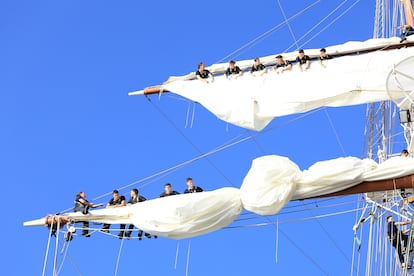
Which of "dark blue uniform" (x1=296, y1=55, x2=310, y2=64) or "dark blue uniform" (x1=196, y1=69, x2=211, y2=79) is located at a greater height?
"dark blue uniform" (x1=296, y1=55, x2=310, y2=64)

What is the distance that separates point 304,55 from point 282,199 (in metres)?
8.11

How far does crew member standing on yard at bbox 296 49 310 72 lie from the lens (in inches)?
1335

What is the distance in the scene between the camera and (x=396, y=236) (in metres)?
32.9

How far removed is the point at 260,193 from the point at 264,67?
323 inches

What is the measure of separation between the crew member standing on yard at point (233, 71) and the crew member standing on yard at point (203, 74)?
0.48 meters

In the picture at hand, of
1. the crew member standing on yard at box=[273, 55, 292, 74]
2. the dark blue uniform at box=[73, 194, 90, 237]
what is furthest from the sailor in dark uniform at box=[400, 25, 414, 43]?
the dark blue uniform at box=[73, 194, 90, 237]

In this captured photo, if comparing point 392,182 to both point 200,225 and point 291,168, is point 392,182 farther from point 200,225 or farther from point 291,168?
point 200,225

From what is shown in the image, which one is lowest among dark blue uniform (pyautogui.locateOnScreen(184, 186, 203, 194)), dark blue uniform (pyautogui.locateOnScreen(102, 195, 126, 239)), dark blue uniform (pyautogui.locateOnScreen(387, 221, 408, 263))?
dark blue uniform (pyautogui.locateOnScreen(102, 195, 126, 239))

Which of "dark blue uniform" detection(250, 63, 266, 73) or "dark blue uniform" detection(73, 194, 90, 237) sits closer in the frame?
"dark blue uniform" detection(73, 194, 90, 237)

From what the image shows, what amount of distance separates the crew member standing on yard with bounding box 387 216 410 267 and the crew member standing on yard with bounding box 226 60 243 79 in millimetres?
5670

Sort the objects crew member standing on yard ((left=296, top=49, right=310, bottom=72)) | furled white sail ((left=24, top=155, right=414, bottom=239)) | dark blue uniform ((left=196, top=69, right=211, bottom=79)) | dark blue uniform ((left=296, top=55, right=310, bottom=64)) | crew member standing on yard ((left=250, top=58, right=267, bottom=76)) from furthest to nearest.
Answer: dark blue uniform ((left=196, top=69, right=211, bottom=79)), crew member standing on yard ((left=250, top=58, right=267, bottom=76)), dark blue uniform ((left=296, top=55, right=310, bottom=64)), crew member standing on yard ((left=296, top=49, right=310, bottom=72)), furled white sail ((left=24, top=155, right=414, bottom=239))

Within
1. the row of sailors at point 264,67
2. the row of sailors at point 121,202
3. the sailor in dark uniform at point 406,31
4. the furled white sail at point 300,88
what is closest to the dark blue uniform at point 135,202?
the row of sailors at point 121,202

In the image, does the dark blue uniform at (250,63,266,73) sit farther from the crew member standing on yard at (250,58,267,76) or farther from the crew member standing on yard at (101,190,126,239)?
the crew member standing on yard at (101,190,126,239)

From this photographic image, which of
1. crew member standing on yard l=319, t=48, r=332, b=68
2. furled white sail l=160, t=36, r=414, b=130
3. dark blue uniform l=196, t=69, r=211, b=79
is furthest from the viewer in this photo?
dark blue uniform l=196, t=69, r=211, b=79
